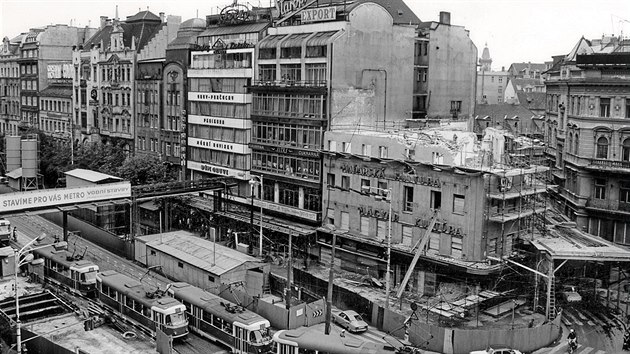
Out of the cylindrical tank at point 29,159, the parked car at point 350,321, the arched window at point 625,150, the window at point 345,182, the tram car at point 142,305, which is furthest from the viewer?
the cylindrical tank at point 29,159

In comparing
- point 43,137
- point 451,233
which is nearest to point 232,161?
point 451,233

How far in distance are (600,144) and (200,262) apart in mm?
42001

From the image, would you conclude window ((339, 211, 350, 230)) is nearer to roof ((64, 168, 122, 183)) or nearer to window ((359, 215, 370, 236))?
window ((359, 215, 370, 236))

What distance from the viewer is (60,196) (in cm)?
6925

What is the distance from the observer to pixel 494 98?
17062cm

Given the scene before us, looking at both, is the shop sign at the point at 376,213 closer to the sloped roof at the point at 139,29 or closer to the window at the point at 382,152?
the window at the point at 382,152

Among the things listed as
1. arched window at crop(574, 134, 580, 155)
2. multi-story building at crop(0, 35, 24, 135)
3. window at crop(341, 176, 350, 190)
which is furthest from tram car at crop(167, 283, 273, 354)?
multi-story building at crop(0, 35, 24, 135)

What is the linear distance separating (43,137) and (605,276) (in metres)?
93.0

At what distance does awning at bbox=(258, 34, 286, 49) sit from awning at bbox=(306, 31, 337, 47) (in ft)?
18.7

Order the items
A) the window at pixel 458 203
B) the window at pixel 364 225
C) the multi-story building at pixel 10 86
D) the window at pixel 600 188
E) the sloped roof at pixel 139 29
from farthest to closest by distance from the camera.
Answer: the multi-story building at pixel 10 86
the sloped roof at pixel 139 29
the window at pixel 600 188
the window at pixel 364 225
the window at pixel 458 203

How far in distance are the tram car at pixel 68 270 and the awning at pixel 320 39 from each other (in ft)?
103

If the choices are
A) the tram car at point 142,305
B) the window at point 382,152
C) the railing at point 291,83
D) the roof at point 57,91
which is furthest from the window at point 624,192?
the roof at point 57,91

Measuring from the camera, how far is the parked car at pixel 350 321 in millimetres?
52375

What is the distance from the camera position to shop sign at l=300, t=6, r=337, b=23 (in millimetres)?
74125
